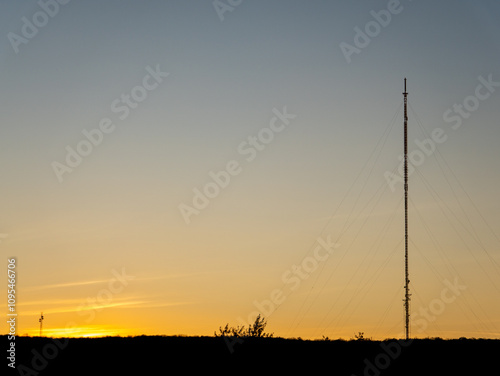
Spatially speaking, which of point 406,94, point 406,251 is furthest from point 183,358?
point 406,94

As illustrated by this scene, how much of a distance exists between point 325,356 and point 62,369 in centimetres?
1427

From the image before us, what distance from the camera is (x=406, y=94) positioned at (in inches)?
2452

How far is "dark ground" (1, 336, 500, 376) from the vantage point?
45.0m

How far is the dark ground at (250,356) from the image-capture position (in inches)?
1772

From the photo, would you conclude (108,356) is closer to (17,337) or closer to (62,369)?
(62,369)

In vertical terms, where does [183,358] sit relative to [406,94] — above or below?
below

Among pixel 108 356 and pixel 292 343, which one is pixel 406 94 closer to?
pixel 292 343

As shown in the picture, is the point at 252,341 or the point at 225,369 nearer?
the point at 225,369

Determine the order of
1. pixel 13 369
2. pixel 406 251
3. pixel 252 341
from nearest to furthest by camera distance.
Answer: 1. pixel 13 369
2. pixel 252 341
3. pixel 406 251

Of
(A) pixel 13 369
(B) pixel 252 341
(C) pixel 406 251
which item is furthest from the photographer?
(C) pixel 406 251

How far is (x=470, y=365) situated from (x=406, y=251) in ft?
48.0

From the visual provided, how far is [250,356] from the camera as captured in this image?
155 feet

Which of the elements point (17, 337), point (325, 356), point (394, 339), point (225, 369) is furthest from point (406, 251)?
point (17, 337)

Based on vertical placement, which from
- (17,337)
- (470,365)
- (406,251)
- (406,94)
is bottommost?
(470,365)
